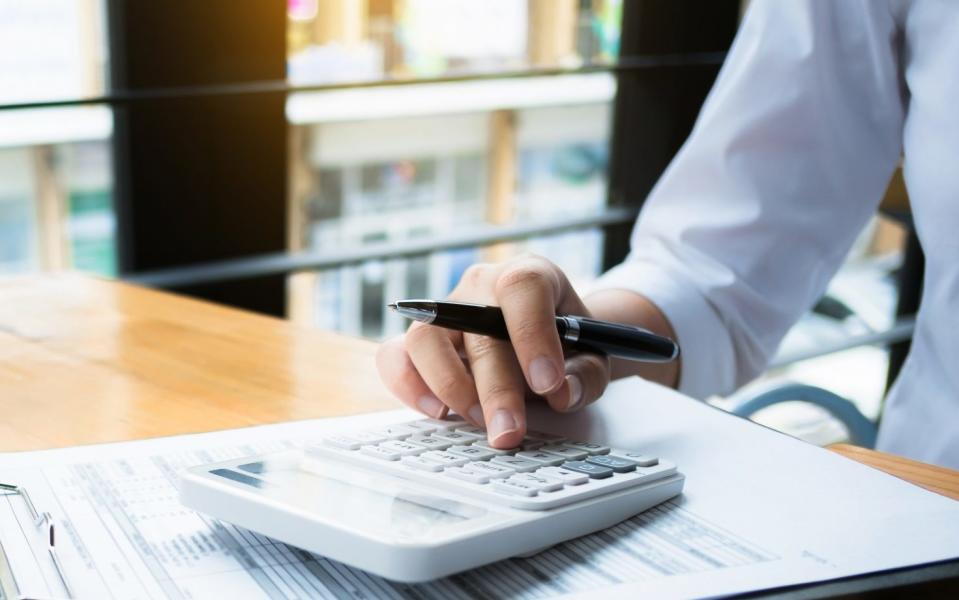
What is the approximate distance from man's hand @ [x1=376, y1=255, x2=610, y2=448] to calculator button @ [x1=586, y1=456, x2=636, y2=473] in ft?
0.14

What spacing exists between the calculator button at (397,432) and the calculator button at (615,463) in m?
0.08

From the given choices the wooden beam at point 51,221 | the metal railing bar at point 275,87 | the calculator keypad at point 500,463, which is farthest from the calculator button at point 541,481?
the wooden beam at point 51,221

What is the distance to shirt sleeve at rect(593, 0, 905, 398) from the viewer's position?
0.76 meters

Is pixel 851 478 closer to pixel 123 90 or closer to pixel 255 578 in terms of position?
pixel 255 578

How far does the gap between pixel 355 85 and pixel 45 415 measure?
50.7 inches

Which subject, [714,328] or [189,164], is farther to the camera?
[189,164]

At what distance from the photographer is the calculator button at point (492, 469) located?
428 mm

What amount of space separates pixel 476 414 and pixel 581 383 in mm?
57

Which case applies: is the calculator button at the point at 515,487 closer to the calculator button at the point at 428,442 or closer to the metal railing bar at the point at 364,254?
the calculator button at the point at 428,442

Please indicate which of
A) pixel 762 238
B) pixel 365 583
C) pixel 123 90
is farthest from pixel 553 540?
pixel 123 90

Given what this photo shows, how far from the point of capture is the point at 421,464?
441 millimetres

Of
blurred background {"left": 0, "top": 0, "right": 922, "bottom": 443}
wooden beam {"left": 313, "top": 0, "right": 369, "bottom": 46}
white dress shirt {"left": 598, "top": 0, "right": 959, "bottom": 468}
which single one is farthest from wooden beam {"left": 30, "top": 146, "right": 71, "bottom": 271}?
white dress shirt {"left": 598, "top": 0, "right": 959, "bottom": 468}

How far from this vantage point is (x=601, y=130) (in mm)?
2428

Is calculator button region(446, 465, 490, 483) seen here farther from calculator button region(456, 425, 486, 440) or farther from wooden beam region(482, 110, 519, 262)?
wooden beam region(482, 110, 519, 262)
